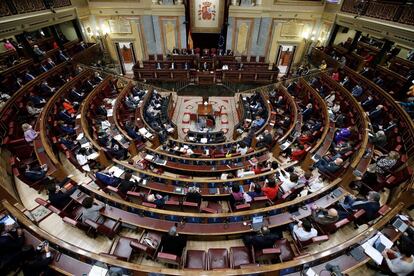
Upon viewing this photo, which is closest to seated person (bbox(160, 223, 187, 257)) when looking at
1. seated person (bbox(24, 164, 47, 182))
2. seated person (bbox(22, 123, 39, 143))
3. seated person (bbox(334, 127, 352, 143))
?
seated person (bbox(24, 164, 47, 182))

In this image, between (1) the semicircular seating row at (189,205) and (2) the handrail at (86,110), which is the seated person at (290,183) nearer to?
(1) the semicircular seating row at (189,205)

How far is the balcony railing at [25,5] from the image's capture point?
9.15 m

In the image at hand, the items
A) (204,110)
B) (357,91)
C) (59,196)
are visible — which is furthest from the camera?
(204,110)

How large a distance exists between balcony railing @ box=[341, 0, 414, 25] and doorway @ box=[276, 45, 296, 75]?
377 cm

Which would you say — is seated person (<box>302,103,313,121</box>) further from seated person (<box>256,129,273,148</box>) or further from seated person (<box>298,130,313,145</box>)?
seated person (<box>256,129,273,148</box>)

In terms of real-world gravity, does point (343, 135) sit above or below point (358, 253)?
below

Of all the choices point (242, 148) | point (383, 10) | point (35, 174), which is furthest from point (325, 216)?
point (383, 10)

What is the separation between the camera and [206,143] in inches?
342

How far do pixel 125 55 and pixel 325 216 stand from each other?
16501mm

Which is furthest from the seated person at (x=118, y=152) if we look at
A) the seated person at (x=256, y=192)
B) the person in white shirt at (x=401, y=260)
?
the person in white shirt at (x=401, y=260)

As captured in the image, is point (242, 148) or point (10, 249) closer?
point (10, 249)

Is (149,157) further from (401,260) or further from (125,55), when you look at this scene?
(125,55)

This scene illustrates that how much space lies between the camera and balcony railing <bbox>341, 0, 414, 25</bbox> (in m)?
9.01

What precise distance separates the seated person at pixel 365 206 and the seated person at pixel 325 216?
484 millimetres
